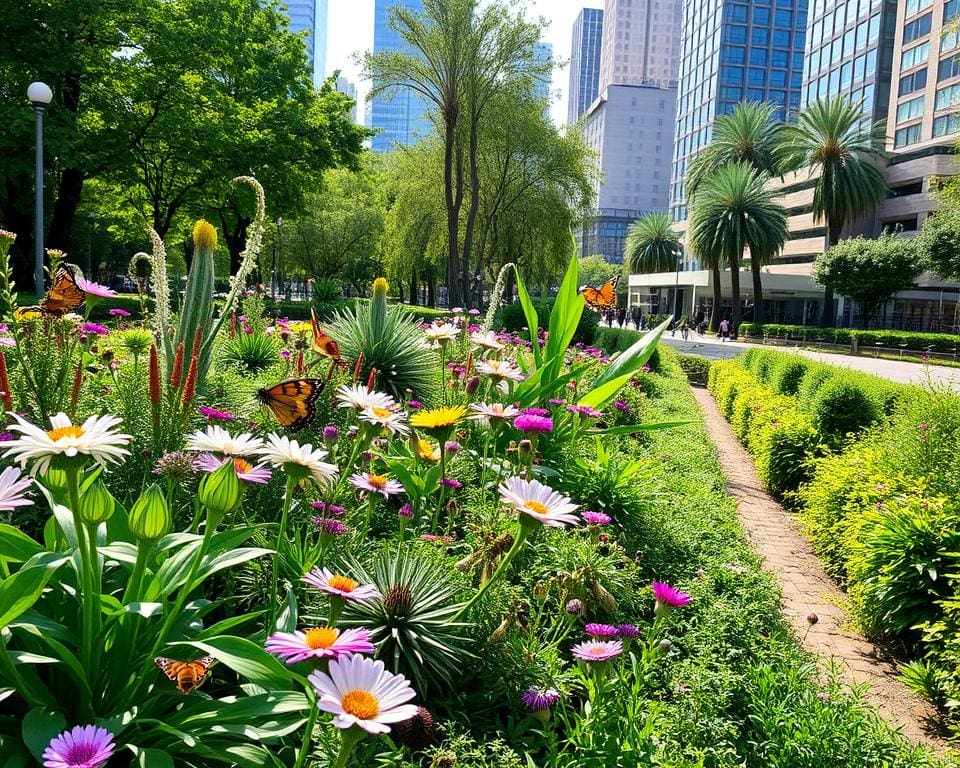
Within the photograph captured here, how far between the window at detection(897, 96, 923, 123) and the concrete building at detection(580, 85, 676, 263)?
79.2m

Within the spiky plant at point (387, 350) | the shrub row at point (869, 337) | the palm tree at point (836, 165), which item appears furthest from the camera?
the palm tree at point (836, 165)

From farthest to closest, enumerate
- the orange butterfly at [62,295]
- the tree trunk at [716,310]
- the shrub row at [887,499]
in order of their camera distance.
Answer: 1. the tree trunk at [716,310]
2. the shrub row at [887,499]
3. the orange butterfly at [62,295]

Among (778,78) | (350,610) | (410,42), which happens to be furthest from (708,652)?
(778,78)

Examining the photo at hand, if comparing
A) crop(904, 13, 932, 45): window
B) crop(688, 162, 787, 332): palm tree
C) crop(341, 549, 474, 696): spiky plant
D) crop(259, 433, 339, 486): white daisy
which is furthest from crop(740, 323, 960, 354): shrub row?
crop(259, 433, 339, 486): white daisy

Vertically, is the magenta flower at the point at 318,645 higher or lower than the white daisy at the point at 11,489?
lower

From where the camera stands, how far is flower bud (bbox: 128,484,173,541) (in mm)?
1264

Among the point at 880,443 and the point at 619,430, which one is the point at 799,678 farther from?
the point at 880,443

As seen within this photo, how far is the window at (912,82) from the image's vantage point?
154ft

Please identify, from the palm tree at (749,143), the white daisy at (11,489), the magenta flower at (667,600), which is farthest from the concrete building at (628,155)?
the white daisy at (11,489)

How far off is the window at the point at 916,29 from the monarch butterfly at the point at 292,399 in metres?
57.0

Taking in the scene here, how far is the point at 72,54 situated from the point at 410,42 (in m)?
10.7

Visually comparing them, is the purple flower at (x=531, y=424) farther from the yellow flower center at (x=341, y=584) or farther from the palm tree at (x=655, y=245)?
the palm tree at (x=655, y=245)

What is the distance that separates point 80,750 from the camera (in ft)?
3.38

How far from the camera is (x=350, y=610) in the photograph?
2100 mm
